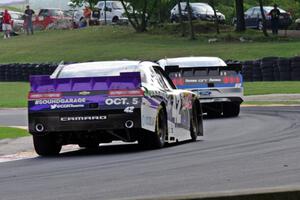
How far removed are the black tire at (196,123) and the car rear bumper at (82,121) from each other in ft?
9.70

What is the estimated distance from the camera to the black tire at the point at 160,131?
47.6ft

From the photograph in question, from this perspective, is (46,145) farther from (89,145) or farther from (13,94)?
(13,94)

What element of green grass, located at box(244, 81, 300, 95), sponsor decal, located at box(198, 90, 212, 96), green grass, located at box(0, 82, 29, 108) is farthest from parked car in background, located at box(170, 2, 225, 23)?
sponsor decal, located at box(198, 90, 212, 96)

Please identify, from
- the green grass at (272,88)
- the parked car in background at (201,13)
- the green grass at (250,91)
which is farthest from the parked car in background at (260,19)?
the green grass at (250,91)

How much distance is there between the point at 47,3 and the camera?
3019 inches

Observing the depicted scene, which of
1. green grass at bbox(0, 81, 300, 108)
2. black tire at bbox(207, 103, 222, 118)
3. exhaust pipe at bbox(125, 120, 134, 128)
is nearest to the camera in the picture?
exhaust pipe at bbox(125, 120, 134, 128)

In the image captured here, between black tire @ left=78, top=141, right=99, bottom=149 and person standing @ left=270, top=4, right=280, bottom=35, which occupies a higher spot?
person standing @ left=270, top=4, right=280, bottom=35

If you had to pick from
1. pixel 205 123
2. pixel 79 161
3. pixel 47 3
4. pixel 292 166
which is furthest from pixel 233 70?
pixel 47 3

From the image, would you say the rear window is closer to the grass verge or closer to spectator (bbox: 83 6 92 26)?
the grass verge

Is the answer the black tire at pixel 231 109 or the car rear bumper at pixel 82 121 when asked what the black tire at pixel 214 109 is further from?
the car rear bumper at pixel 82 121

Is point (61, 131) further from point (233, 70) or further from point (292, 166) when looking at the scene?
point (233, 70)

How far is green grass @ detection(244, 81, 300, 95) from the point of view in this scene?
32625 mm

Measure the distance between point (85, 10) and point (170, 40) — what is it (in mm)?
14101

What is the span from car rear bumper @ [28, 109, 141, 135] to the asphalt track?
47 centimetres
